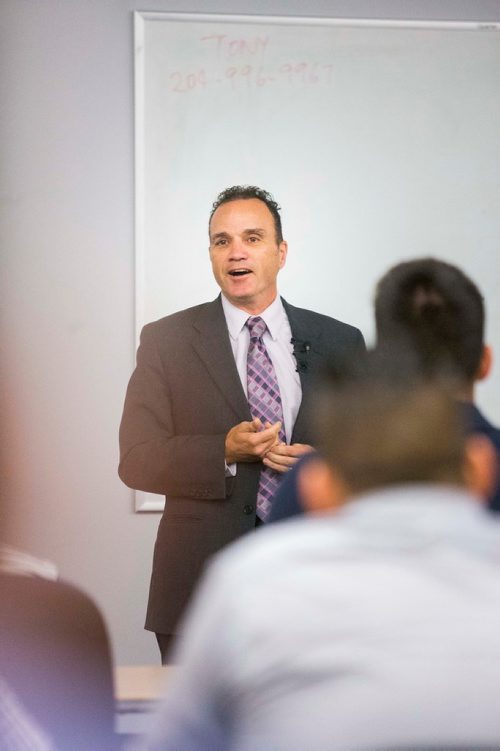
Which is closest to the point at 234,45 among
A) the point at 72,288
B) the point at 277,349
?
the point at 72,288

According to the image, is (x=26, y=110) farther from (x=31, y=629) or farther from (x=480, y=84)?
(x=31, y=629)

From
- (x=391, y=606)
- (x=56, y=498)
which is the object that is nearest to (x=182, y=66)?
(x=56, y=498)

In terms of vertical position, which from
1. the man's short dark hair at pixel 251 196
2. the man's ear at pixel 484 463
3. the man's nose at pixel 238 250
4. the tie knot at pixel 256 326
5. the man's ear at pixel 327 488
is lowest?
the man's ear at pixel 484 463

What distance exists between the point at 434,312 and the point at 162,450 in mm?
1325

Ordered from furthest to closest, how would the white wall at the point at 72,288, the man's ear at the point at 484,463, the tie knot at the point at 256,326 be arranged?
the white wall at the point at 72,288 → the tie knot at the point at 256,326 → the man's ear at the point at 484,463

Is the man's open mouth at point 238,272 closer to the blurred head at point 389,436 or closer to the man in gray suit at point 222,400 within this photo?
the man in gray suit at point 222,400

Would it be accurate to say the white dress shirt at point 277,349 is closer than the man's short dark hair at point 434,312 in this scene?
No

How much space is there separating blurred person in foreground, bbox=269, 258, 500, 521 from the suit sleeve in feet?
3.56

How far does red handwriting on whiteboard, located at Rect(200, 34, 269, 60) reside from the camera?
356 cm

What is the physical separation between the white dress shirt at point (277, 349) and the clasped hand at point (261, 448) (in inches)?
4.4

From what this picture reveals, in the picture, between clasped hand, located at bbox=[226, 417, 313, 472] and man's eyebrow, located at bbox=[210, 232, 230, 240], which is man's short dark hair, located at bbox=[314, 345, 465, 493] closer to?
clasped hand, located at bbox=[226, 417, 313, 472]

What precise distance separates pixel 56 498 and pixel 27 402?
0.35 m

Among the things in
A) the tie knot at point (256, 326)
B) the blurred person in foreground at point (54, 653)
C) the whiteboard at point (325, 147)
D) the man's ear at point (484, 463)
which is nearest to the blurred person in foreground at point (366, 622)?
the blurred person in foreground at point (54, 653)

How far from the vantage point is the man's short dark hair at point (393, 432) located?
1129mm
